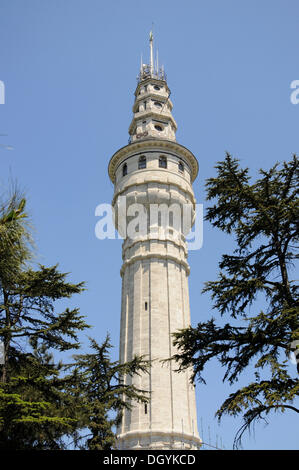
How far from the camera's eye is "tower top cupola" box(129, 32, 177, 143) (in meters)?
46.7

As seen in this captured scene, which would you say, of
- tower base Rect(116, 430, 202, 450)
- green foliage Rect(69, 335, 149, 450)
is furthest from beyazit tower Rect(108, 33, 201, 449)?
green foliage Rect(69, 335, 149, 450)

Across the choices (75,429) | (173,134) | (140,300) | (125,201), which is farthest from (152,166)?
(75,429)

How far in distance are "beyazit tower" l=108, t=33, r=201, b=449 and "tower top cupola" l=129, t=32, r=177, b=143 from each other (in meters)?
0.11

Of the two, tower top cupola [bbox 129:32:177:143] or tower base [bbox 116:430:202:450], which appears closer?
tower base [bbox 116:430:202:450]

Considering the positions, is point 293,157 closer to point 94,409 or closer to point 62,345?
point 62,345

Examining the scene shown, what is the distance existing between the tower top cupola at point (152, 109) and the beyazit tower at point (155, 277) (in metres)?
0.11

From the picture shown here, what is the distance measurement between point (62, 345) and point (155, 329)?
16.6 m

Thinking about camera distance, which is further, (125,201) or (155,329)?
(125,201)

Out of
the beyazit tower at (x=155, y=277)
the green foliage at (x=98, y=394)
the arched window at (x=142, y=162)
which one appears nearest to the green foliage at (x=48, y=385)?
the green foliage at (x=98, y=394)

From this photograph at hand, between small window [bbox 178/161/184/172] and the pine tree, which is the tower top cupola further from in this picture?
the pine tree

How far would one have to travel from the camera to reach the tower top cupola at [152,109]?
4666 cm

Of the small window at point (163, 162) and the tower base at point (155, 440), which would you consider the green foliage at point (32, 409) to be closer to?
the tower base at point (155, 440)

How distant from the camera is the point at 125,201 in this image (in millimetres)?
40375

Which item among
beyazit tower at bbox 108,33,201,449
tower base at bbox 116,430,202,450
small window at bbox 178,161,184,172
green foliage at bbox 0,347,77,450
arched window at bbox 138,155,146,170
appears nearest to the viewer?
green foliage at bbox 0,347,77,450
